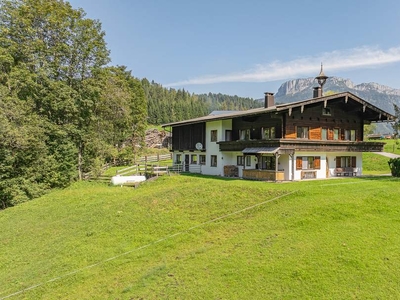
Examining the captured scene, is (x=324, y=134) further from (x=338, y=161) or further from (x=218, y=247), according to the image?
(x=218, y=247)

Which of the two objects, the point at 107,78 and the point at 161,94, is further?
the point at 161,94

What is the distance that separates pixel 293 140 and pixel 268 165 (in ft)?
11.4

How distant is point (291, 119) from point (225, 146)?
691 cm

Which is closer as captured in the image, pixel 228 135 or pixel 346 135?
pixel 346 135

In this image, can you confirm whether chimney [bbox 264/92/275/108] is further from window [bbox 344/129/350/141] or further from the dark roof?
window [bbox 344/129/350/141]

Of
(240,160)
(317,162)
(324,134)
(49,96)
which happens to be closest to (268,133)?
(240,160)

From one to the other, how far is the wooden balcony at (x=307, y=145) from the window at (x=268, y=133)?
184cm

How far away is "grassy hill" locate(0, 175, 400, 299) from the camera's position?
8992mm

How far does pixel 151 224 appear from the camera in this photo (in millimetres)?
15219

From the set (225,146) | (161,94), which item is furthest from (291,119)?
(161,94)

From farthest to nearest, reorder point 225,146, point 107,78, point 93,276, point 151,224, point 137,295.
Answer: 1. point 107,78
2. point 225,146
3. point 151,224
4. point 93,276
5. point 137,295

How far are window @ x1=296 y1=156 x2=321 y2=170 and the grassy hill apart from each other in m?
6.36

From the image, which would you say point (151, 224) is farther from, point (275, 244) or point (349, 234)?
point (349, 234)

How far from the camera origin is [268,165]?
25969 millimetres
